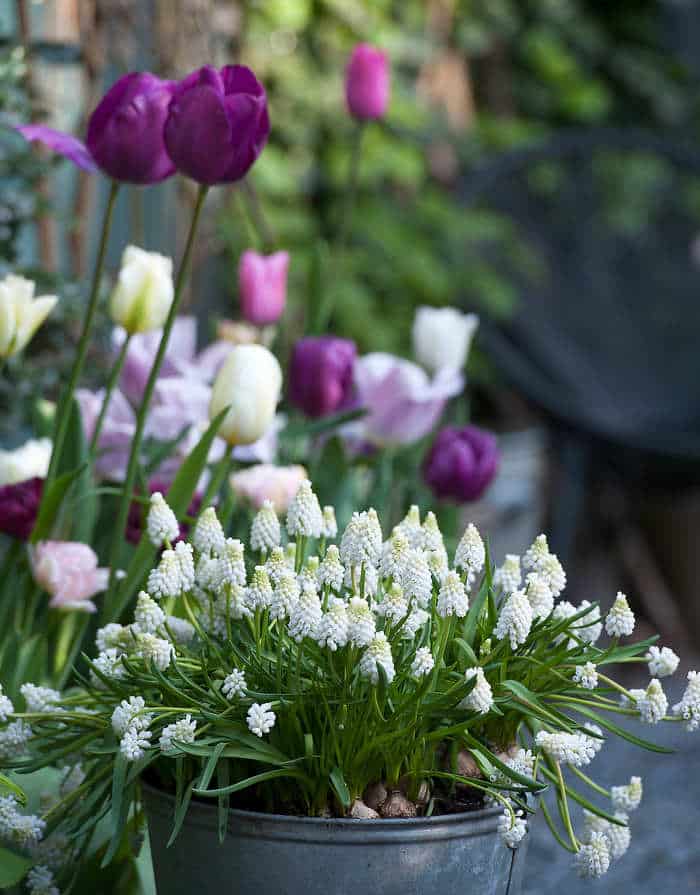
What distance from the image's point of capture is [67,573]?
0.90 metres

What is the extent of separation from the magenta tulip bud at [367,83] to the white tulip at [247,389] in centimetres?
56

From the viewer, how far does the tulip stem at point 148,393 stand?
0.84m

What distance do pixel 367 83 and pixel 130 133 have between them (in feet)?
1.84

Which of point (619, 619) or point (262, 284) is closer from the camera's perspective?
point (619, 619)

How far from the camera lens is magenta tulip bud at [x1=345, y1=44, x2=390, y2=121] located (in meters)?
1.33

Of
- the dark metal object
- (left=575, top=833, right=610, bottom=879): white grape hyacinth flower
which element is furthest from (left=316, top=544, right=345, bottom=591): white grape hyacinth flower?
the dark metal object

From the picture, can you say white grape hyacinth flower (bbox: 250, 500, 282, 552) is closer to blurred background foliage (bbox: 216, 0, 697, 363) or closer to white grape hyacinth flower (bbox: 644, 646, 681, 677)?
white grape hyacinth flower (bbox: 644, 646, 681, 677)

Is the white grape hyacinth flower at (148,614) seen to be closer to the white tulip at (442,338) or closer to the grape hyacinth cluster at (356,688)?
the grape hyacinth cluster at (356,688)

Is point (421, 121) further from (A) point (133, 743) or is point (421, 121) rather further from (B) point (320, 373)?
(A) point (133, 743)

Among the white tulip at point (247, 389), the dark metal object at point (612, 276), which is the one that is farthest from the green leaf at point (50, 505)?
the dark metal object at point (612, 276)

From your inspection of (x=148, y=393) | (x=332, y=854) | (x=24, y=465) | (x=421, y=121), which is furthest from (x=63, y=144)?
(x=421, y=121)

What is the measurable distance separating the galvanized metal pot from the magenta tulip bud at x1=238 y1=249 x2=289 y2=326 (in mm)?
629

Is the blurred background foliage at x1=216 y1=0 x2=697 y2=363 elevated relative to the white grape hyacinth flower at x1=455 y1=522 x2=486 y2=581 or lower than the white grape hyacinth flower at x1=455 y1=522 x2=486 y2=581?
lower

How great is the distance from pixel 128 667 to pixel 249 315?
60 cm
